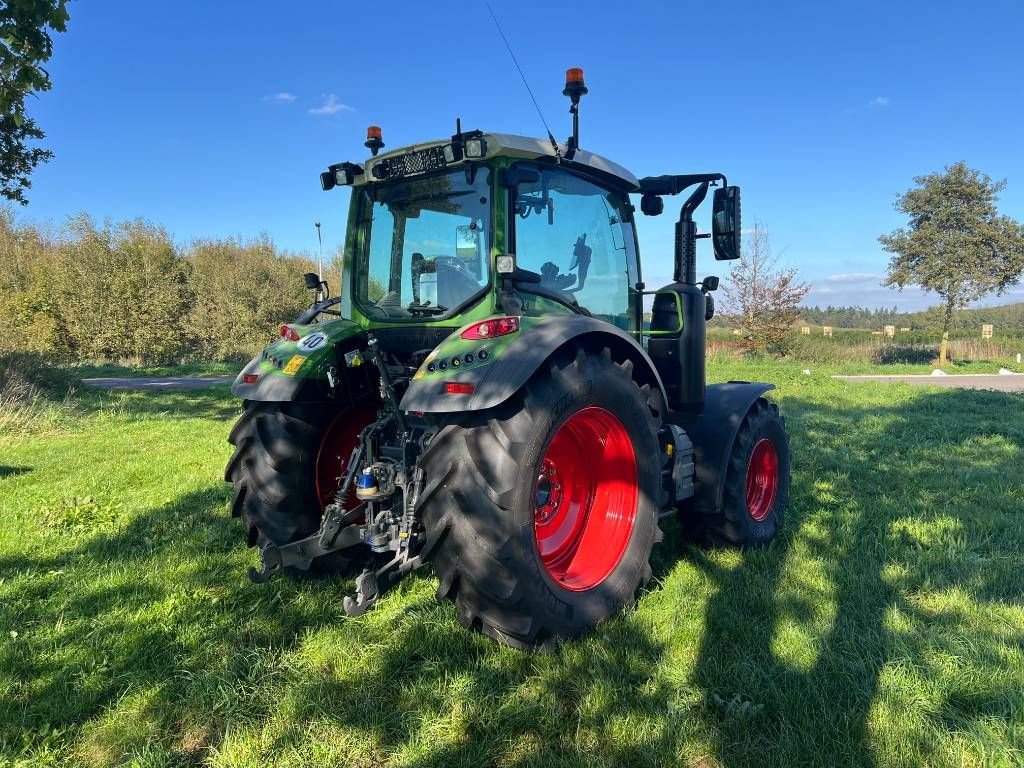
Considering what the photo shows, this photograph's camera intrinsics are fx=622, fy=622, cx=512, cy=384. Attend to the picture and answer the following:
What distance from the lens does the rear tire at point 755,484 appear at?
3.65m

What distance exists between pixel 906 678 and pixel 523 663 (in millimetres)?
1411

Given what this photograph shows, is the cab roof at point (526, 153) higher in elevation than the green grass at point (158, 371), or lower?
higher

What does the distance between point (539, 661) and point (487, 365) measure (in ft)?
3.92

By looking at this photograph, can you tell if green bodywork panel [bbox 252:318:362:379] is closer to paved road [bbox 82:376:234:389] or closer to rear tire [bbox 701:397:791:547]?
rear tire [bbox 701:397:791:547]

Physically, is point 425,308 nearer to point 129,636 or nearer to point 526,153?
point 526,153

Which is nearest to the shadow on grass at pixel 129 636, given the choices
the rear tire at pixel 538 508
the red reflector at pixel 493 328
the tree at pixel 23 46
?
the rear tire at pixel 538 508

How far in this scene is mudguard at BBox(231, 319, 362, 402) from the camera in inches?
122

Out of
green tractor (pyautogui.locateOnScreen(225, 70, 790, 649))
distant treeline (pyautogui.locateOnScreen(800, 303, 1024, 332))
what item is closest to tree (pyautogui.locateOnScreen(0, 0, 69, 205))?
green tractor (pyautogui.locateOnScreen(225, 70, 790, 649))

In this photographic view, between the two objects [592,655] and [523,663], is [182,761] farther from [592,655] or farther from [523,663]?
[592,655]

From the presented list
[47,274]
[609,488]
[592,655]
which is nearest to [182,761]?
[592,655]

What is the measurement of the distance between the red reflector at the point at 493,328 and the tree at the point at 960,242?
2555cm

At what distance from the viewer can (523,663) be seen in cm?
249

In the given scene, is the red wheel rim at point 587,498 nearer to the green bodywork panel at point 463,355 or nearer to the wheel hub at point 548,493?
the wheel hub at point 548,493

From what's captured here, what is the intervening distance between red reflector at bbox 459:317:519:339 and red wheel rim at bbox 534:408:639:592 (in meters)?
0.61
